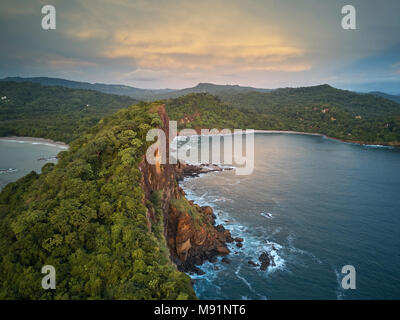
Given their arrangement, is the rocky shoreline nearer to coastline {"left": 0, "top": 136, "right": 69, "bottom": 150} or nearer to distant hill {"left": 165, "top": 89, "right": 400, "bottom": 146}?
coastline {"left": 0, "top": 136, "right": 69, "bottom": 150}

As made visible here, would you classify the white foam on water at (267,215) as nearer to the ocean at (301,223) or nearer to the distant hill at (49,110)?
the ocean at (301,223)

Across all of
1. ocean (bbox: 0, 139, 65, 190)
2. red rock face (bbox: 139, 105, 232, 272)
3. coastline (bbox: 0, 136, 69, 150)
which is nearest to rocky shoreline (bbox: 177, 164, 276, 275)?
red rock face (bbox: 139, 105, 232, 272)

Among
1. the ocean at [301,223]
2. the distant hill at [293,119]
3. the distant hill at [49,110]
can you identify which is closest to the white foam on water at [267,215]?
the ocean at [301,223]

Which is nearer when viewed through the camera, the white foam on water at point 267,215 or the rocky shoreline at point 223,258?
the rocky shoreline at point 223,258

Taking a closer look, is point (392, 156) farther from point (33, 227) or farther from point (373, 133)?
point (33, 227)

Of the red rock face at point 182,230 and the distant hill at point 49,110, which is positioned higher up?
the distant hill at point 49,110
